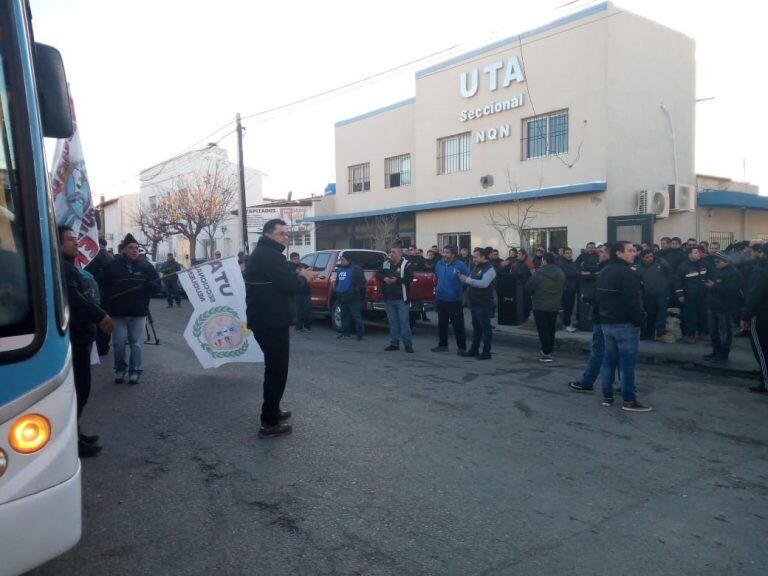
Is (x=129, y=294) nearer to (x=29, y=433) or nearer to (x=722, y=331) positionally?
(x=29, y=433)

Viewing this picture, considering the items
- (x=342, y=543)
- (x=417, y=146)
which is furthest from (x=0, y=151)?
(x=417, y=146)

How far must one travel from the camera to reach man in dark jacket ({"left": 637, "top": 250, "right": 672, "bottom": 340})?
11227mm

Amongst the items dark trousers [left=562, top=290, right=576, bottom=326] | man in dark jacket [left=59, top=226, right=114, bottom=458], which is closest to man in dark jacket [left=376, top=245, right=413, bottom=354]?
dark trousers [left=562, top=290, right=576, bottom=326]

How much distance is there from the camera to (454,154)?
21.6 meters

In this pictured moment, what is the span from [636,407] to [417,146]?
17.3m

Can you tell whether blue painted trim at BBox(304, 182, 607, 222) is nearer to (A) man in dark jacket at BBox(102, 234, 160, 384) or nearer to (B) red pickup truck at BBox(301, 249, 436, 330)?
(B) red pickup truck at BBox(301, 249, 436, 330)

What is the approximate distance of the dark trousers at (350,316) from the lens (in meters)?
12.5

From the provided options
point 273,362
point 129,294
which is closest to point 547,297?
point 273,362

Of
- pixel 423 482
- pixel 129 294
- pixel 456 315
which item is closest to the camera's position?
pixel 423 482

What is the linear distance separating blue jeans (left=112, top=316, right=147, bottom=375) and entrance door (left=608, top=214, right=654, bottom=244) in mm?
12658

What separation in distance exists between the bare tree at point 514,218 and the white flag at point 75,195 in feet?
43.0

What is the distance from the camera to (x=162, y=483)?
15.6 ft

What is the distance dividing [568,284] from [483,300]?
11.9ft

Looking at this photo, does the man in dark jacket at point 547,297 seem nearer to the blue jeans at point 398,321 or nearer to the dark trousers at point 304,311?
the blue jeans at point 398,321
